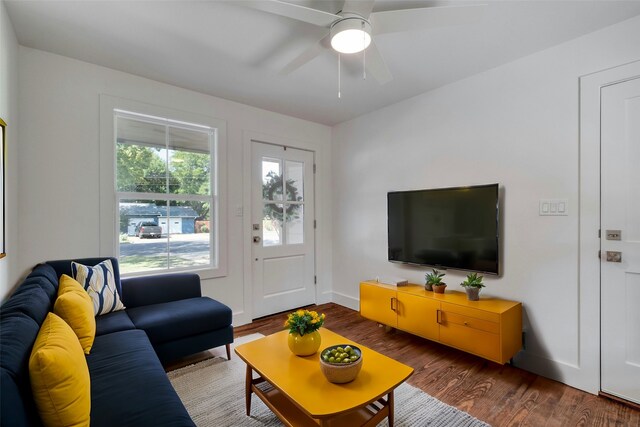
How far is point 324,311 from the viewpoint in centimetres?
385

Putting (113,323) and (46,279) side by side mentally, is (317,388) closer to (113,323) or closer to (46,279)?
(113,323)

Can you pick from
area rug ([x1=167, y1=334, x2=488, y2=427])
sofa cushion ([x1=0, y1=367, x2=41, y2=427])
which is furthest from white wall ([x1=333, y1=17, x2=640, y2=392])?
sofa cushion ([x1=0, y1=367, x2=41, y2=427])

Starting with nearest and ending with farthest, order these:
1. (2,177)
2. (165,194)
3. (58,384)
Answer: (58,384), (2,177), (165,194)

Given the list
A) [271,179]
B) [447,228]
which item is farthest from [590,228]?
[271,179]

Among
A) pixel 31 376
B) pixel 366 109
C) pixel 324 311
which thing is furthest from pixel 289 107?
pixel 31 376

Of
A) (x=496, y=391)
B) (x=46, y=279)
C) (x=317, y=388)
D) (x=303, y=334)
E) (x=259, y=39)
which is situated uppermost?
(x=259, y=39)

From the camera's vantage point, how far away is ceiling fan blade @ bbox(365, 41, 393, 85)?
1.92 metres

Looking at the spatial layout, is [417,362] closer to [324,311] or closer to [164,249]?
[324,311]

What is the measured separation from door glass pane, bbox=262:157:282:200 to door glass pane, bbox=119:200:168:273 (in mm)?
1142

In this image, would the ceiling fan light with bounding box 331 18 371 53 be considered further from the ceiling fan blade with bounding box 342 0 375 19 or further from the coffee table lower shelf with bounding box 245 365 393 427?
the coffee table lower shelf with bounding box 245 365 393 427

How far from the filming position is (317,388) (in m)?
1.47

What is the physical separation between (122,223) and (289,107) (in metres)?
2.11

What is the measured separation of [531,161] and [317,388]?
2301 millimetres

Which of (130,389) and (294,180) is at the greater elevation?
(294,180)
